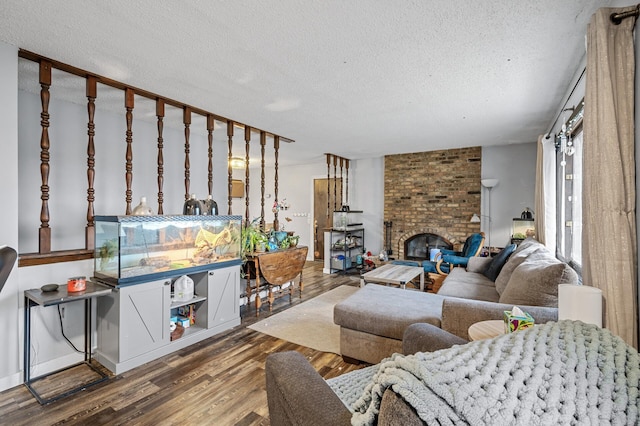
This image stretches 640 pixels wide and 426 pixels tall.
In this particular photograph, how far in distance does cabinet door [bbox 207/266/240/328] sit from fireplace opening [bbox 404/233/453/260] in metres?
3.91

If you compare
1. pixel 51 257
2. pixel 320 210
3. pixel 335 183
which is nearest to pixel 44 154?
pixel 51 257

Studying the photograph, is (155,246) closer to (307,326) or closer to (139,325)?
(139,325)

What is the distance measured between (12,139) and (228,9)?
178cm

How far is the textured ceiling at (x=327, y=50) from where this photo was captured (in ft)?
5.65

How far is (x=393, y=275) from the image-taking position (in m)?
3.78

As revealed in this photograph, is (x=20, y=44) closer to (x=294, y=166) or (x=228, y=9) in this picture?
(x=228, y=9)

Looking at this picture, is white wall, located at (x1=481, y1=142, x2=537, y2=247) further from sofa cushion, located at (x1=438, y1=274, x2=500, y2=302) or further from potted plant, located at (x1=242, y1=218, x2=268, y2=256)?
potted plant, located at (x1=242, y1=218, x2=268, y2=256)

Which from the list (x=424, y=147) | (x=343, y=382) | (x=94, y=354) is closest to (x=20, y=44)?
(x=94, y=354)

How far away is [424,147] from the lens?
17.7ft

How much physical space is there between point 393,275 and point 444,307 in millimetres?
1779

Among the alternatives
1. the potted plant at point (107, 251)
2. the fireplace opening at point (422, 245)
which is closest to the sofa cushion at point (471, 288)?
the fireplace opening at point (422, 245)

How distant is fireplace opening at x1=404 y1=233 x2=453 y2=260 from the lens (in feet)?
19.1

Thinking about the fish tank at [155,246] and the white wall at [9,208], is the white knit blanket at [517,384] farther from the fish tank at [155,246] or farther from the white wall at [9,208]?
the white wall at [9,208]

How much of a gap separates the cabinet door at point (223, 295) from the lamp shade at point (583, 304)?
272 centimetres
